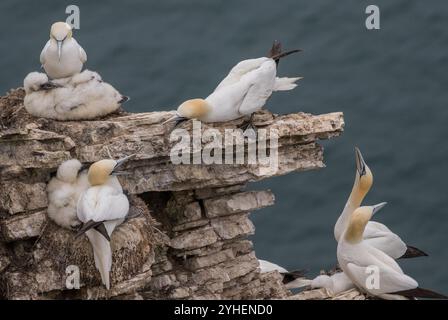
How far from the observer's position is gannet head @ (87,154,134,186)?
14398 mm

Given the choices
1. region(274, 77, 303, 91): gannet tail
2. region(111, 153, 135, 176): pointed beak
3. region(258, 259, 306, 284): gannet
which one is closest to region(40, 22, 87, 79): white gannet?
region(111, 153, 135, 176): pointed beak

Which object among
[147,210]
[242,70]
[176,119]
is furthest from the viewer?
[242,70]

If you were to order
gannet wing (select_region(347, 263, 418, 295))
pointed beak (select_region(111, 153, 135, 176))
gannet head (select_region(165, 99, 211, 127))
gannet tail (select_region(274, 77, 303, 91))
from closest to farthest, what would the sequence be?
pointed beak (select_region(111, 153, 135, 176)) → gannet head (select_region(165, 99, 211, 127)) → gannet wing (select_region(347, 263, 418, 295)) → gannet tail (select_region(274, 77, 303, 91))

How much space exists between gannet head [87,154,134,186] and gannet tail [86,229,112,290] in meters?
0.45

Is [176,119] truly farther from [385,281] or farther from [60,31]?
[385,281]

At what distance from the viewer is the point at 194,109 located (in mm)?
15297

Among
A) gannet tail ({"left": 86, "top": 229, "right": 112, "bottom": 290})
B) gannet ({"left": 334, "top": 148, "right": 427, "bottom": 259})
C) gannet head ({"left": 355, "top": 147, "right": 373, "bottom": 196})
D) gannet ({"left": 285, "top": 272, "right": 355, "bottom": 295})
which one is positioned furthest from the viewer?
gannet ({"left": 334, "top": 148, "right": 427, "bottom": 259})

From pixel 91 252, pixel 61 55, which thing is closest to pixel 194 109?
pixel 61 55

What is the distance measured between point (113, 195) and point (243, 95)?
6.14ft

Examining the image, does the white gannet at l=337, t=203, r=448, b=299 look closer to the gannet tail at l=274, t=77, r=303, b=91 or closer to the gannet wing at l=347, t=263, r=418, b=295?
the gannet wing at l=347, t=263, r=418, b=295

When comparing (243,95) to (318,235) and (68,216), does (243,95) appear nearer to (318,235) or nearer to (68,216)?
(68,216)

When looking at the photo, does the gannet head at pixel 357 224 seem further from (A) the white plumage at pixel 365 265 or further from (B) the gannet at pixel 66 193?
(B) the gannet at pixel 66 193

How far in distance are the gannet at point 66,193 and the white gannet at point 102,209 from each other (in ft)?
0.32

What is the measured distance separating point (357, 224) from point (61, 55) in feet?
10.3
